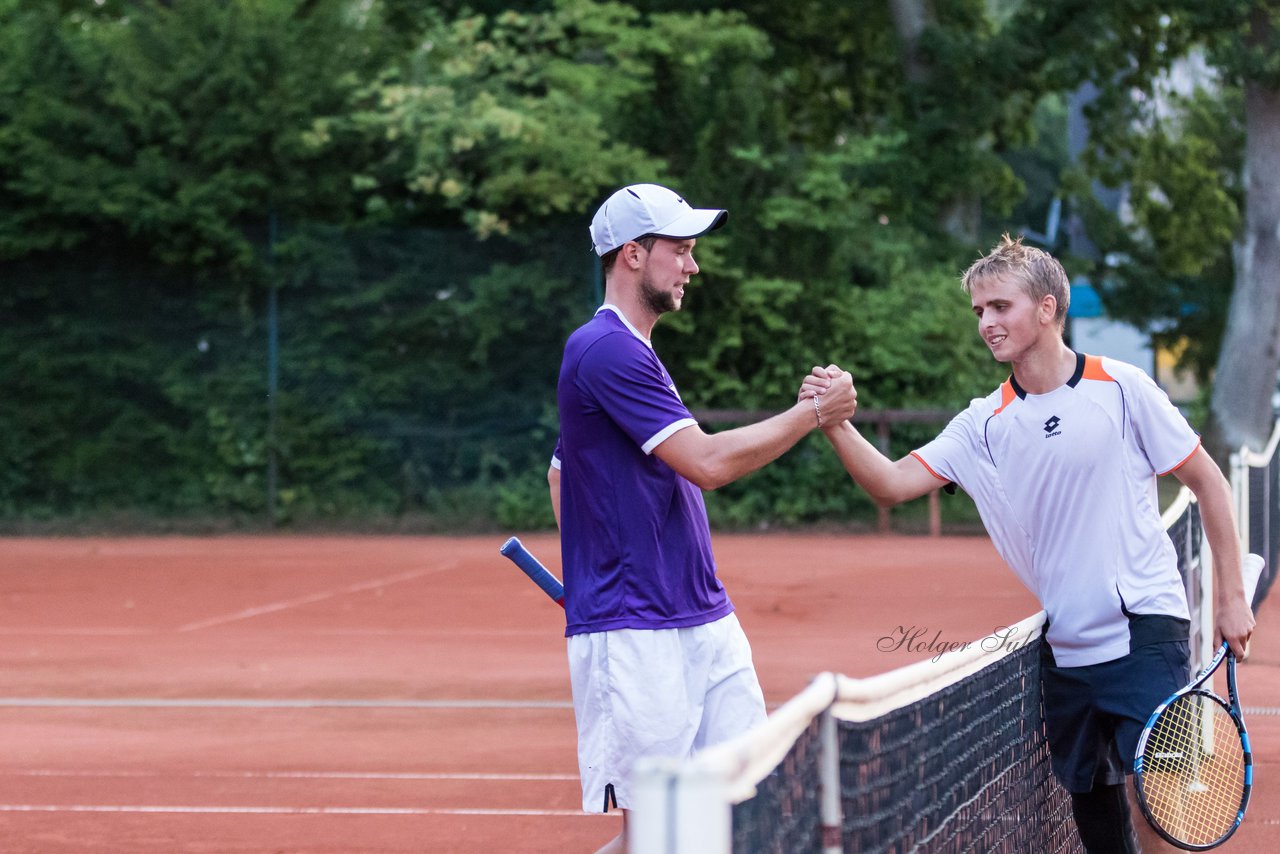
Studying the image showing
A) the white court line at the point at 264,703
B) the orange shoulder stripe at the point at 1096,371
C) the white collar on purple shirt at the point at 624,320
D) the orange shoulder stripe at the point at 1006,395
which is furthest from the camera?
the white court line at the point at 264,703

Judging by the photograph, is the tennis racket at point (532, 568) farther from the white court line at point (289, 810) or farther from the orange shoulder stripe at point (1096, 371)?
the white court line at point (289, 810)

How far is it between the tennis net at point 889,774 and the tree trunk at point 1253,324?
14.3 meters

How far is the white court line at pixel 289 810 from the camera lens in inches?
231

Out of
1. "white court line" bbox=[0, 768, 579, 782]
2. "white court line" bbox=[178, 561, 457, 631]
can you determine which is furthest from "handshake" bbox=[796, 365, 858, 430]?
"white court line" bbox=[178, 561, 457, 631]

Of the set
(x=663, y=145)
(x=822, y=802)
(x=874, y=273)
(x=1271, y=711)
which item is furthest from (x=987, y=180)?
(x=822, y=802)

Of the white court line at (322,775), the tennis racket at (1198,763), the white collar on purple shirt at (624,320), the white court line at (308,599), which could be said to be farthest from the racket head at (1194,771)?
the white court line at (308,599)

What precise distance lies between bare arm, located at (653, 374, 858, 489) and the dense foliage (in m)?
13.5

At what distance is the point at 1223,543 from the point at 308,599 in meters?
9.28

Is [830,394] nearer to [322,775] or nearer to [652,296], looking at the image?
[652,296]

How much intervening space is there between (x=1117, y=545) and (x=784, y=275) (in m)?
14.2

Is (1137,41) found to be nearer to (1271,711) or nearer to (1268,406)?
(1268,406)

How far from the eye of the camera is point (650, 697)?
3.57 meters

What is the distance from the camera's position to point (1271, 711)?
7535 mm

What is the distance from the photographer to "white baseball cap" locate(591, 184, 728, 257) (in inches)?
146
